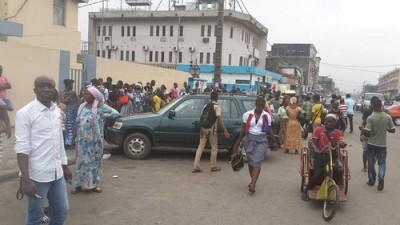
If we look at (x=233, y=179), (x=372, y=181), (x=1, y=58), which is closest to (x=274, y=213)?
(x=233, y=179)

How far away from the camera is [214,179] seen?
27.0 ft

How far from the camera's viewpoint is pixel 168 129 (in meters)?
9.95

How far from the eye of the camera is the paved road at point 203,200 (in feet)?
19.0

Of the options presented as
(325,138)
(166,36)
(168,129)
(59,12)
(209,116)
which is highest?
(166,36)

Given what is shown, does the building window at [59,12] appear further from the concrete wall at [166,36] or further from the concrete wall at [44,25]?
the concrete wall at [166,36]

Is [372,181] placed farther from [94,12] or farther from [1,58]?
[94,12]

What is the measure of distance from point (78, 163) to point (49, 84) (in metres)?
3.38

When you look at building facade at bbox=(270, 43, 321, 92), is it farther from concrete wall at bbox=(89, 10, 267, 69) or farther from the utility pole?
the utility pole

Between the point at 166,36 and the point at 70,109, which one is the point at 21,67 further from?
the point at 166,36

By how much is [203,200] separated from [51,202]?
313 cm

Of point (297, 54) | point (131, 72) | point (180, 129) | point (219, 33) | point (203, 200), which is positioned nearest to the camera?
point (203, 200)

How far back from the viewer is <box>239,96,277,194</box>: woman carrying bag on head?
23.7 ft

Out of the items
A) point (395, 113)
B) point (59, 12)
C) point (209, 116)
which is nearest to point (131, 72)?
point (59, 12)

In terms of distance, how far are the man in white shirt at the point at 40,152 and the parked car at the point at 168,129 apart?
6.03 meters
